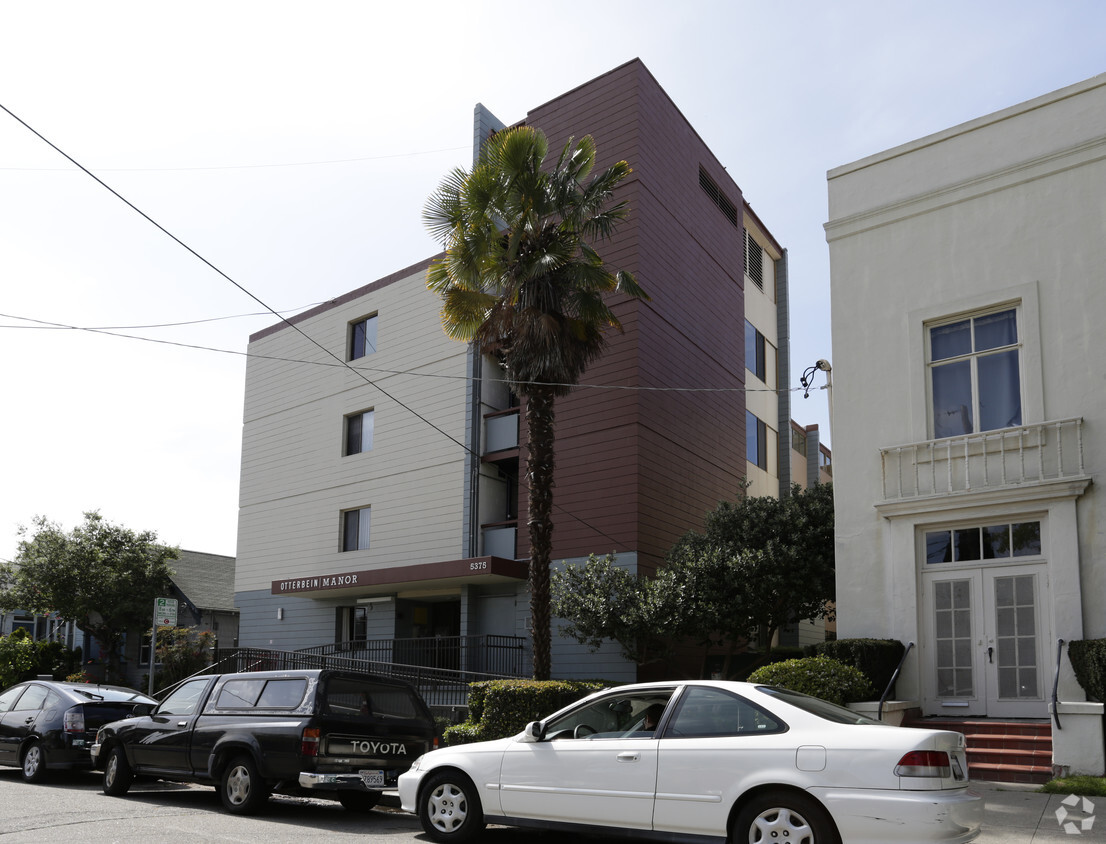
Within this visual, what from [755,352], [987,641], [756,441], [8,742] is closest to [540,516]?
[987,641]

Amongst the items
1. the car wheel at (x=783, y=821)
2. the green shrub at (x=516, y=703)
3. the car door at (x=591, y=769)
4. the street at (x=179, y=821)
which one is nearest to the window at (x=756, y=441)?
the green shrub at (x=516, y=703)

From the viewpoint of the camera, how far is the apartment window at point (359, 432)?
25.8 metres

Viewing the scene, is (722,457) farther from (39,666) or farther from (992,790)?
(39,666)

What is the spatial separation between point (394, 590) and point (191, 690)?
12062mm

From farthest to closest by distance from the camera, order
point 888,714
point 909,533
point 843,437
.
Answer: point 843,437
point 909,533
point 888,714

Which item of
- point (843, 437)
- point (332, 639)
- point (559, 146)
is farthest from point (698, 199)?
point (332, 639)

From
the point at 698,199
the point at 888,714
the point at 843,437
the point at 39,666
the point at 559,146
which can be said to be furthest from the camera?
the point at 39,666

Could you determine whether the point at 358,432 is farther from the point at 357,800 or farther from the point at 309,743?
the point at 309,743

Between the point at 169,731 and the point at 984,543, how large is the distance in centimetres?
1084

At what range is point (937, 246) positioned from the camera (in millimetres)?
15281

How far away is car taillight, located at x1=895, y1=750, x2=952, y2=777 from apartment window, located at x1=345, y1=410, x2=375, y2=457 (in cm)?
2016

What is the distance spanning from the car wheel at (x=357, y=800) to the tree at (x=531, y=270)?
230 inches

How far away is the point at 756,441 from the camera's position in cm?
2741

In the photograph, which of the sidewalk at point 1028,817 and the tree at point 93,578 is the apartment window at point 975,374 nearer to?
the sidewalk at point 1028,817
